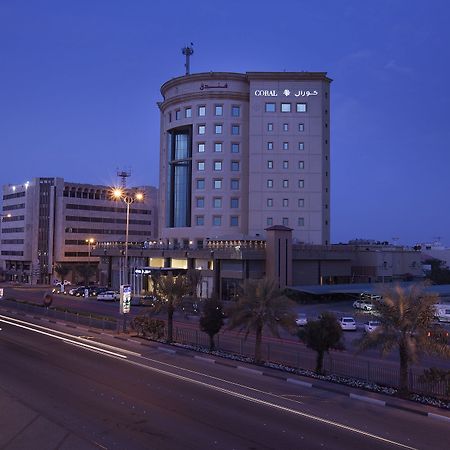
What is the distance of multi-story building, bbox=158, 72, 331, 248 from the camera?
79.1 m

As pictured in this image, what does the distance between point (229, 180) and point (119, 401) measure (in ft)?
208

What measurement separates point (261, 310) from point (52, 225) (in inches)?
3941

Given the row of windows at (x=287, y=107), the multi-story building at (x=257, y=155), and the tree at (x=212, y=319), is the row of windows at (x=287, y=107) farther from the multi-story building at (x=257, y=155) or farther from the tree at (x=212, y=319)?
the tree at (x=212, y=319)

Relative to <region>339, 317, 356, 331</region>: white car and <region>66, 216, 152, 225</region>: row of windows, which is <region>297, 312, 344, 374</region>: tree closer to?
<region>339, 317, 356, 331</region>: white car

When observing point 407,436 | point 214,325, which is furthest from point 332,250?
point 407,436

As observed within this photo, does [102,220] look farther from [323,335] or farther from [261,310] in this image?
[323,335]

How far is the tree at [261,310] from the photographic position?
1040 inches

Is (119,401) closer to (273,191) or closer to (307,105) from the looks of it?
(273,191)

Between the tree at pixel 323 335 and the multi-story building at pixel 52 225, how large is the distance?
9219 centimetres

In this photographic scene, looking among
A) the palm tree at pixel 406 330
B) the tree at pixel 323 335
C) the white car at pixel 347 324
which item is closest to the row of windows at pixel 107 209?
the white car at pixel 347 324

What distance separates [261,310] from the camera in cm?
2645

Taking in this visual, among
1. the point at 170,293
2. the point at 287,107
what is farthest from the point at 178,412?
the point at 287,107

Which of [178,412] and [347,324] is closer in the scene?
[178,412]

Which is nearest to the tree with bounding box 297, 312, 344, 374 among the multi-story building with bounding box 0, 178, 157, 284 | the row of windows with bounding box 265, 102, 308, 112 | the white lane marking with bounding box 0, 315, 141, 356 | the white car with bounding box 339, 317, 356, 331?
the white lane marking with bounding box 0, 315, 141, 356
